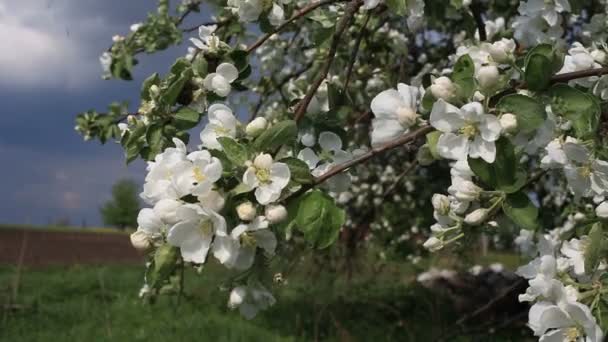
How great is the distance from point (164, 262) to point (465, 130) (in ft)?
1.75

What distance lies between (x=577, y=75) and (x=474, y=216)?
0.36 meters

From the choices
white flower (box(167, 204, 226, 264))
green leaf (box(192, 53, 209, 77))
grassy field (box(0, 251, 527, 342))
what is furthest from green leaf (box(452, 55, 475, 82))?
grassy field (box(0, 251, 527, 342))

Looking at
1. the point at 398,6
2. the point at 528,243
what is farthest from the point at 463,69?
the point at 528,243

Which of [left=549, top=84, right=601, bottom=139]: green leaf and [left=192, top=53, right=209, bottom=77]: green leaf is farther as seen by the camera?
[left=192, top=53, right=209, bottom=77]: green leaf

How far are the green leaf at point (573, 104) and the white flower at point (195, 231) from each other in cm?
64

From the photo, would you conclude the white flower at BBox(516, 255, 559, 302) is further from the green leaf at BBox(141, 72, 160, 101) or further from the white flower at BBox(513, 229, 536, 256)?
the white flower at BBox(513, 229, 536, 256)

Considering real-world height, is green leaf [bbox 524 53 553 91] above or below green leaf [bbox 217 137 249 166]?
above

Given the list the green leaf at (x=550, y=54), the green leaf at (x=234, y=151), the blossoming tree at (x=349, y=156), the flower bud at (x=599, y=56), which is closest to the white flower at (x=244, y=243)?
the blossoming tree at (x=349, y=156)

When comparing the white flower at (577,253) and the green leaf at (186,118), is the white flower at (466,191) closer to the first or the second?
the white flower at (577,253)

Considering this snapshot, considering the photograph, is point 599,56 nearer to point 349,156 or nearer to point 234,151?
point 349,156

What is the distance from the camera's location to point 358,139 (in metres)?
4.48

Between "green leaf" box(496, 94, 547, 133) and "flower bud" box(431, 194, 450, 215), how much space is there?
0.45m

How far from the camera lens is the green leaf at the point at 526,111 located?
1068 millimetres

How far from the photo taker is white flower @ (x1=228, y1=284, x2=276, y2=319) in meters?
1.21
